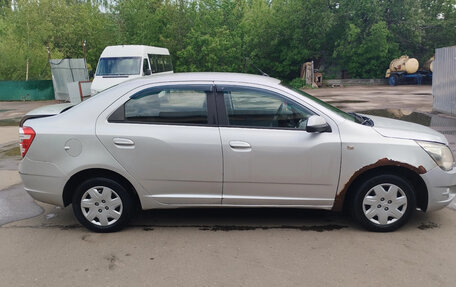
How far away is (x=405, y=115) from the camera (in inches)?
532

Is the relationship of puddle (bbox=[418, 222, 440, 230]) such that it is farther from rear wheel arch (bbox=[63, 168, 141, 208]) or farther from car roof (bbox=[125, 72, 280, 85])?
rear wheel arch (bbox=[63, 168, 141, 208])

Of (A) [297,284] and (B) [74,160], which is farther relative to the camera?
(B) [74,160]

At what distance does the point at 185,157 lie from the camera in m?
4.19

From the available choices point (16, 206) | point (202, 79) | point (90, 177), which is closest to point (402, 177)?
point (202, 79)

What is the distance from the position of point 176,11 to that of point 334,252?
94.6 feet

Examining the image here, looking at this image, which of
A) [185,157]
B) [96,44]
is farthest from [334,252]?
[96,44]

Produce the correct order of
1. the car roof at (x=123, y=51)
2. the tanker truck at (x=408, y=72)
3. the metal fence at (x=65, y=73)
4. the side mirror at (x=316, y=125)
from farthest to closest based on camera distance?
the tanker truck at (x=408, y=72) < the metal fence at (x=65, y=73) < the car roof at (x=123, y=51) < the side mirror at (x=316, y=125)

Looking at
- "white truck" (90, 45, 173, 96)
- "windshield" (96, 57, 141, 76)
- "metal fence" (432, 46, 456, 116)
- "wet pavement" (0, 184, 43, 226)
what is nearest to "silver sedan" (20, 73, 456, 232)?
"wet pavement" (0, 184, 43, 226)

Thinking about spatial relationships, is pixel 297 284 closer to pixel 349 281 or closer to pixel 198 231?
pixel 349 281

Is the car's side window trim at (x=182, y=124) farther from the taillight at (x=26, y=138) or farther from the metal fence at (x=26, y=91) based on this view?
the metal fence at (x=26, y=91)

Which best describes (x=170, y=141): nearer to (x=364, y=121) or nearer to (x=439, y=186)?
(x=364, y=121)

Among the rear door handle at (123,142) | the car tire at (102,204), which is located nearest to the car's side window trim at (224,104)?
the rear door handle at (123,142)

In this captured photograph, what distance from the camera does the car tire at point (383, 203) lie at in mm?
4160

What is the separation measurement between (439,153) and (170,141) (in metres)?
2.71
